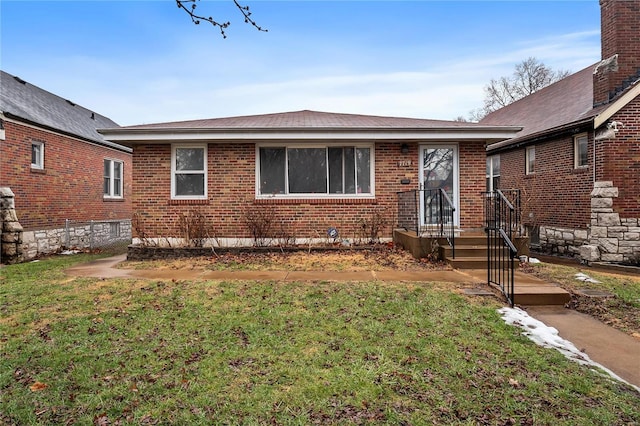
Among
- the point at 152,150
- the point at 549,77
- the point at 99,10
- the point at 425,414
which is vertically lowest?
the point at 425,414

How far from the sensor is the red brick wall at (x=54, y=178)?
400 inches

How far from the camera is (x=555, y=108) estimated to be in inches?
537

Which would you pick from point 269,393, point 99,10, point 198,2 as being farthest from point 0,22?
point 269,393

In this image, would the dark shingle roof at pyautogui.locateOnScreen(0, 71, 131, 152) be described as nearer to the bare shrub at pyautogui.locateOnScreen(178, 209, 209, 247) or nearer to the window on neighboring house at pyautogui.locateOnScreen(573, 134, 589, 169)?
the bare shrub at pyautogui.locateOnScreen(178, 209, 209, 247)

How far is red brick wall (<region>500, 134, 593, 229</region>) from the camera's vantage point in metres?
10.9

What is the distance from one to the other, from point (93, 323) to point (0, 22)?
4.51 metres

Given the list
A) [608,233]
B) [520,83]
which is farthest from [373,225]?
[520,83]

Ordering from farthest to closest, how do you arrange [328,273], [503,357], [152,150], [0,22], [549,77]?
[549,77], [152,150], [328,273], [0,22], [503,357]

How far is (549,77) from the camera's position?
98.1ft

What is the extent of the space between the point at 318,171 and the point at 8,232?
26.6 ft

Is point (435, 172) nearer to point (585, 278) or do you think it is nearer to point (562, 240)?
point (585, 278)

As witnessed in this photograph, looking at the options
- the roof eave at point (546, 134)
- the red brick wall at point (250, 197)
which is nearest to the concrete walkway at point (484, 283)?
the red brick wall at point (250, 197)

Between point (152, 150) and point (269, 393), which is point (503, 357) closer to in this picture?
point (269, 393)

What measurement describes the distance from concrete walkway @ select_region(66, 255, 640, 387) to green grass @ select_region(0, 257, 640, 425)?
56cm
